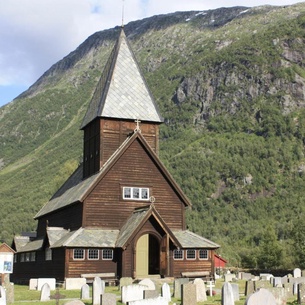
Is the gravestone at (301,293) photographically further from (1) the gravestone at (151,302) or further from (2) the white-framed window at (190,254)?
(2) the white-framed window at (190,254)

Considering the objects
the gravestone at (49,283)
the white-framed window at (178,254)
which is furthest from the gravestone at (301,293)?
the white-framed window at (178,254)

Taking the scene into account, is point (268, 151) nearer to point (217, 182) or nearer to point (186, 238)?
point (217, 182)

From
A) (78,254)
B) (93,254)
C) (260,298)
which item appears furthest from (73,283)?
(260,298)

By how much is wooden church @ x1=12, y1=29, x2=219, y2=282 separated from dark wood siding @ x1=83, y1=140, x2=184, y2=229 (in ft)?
0.22

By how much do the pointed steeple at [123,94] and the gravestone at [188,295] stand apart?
24007 millimetres

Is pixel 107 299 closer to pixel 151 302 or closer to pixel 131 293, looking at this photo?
pixel 151 302

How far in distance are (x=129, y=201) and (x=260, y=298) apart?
25659 mm

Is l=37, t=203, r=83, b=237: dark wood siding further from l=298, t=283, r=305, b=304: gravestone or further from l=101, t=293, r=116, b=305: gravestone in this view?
l=298, t=283, r=305, b=304: gravestone

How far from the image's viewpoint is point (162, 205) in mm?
44125

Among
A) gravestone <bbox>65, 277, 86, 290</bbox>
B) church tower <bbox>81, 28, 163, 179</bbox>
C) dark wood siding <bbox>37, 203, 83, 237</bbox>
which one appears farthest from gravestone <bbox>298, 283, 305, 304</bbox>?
church tower <bbox>81, 28, 163, 179</bbox>

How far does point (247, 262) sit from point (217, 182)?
97905 mm

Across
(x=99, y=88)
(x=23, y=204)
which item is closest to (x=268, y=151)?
(x=23, y=204)

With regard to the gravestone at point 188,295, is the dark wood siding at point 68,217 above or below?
above

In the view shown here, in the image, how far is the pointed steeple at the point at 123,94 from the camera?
4575 cm
